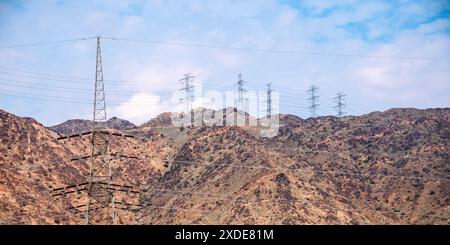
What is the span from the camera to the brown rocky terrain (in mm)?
110062

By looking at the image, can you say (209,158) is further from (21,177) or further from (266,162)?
(21,177)

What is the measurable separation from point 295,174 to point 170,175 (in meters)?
39.3

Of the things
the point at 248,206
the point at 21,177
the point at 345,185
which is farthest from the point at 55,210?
the point at 345,185

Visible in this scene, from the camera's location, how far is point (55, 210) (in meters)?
101

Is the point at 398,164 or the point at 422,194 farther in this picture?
the point at 398,164

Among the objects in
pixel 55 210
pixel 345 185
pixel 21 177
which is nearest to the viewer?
pixel 55 210

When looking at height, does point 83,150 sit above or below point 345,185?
above

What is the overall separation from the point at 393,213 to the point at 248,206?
39768 millimetres

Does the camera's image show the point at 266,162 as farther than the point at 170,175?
No

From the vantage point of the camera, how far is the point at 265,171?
126062 mm

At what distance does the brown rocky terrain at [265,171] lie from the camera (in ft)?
361

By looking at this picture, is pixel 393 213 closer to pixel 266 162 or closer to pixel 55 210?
pixel 266 162

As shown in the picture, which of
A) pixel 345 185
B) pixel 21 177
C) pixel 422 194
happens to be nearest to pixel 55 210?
pixel 21 177
